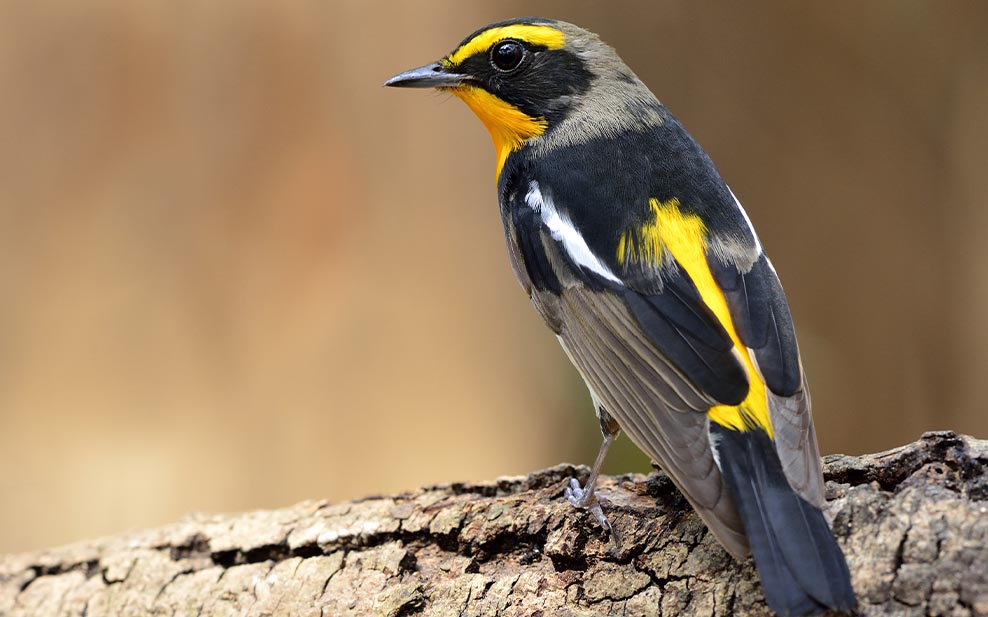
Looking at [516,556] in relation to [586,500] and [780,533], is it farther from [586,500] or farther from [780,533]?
[780,533]

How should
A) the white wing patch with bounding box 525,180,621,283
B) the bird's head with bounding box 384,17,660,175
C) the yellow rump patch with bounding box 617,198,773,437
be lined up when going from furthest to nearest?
the bird's head with bounding box 384,17,660,175
the white wing patch with bounding box 525,180,621,283
the yellow rump patch with bounding box 617,198,773,437

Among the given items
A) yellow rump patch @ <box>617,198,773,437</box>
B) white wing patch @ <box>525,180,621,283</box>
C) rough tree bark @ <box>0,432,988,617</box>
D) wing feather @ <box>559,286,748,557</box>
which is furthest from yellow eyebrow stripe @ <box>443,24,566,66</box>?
rough tree bark @ <box>0,432,988,617</box>

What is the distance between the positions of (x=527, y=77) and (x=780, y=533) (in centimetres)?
221

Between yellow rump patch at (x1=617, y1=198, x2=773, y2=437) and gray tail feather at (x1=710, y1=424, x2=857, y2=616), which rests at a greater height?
yellow rump patch at (x1=617, y1=198, x2=773, y2=437)

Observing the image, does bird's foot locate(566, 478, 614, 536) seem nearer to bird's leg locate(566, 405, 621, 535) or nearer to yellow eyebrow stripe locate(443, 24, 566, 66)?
bird's leg locate(566, 405, 621, 535)

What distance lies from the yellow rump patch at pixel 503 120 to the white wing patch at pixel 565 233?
0.36m

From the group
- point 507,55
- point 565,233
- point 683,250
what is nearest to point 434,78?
point 507,55

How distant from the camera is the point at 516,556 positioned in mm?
2967

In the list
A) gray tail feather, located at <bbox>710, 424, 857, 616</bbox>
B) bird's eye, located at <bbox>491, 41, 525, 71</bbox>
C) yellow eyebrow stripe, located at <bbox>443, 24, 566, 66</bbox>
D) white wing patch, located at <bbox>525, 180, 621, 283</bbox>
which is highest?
yellow eyebrow stripe, located at <bbox>443, 24, 566, 66</bbox>

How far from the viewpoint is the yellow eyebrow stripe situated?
12.5 ft

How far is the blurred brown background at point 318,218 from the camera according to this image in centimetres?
589

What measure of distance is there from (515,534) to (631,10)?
432 cm

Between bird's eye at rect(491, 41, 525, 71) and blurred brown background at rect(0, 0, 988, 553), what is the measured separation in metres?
2.45

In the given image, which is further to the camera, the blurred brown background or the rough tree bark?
the blurred brown background
